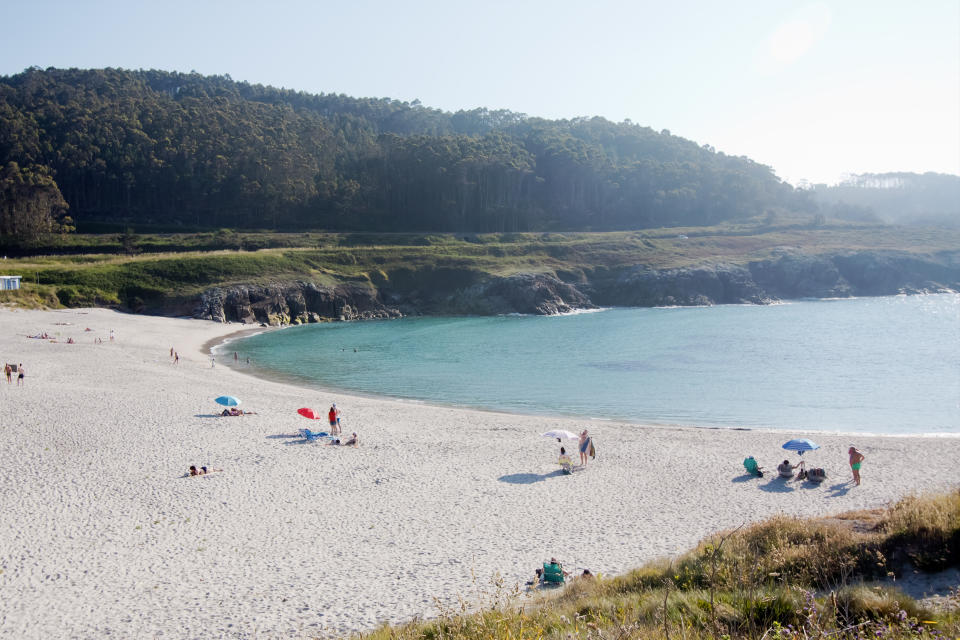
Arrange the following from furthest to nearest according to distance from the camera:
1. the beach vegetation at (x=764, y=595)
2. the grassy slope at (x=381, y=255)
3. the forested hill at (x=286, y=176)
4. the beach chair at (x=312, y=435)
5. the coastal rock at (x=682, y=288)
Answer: the forested hill at (x=286, y=176)
the coastal rock at (x=682, y=288)
the grassy slope at (x=381, y=255)
the beach chair at (x=312, y=435)
the beach vegetation at (x=764, y=595)

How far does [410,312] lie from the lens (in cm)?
8756

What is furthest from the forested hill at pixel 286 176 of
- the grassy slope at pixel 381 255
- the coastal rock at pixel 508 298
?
the coastal rock at pixel 508 298

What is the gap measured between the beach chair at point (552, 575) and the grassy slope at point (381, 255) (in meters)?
67.8

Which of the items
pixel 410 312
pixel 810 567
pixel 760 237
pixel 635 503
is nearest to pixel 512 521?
pixel 635 503

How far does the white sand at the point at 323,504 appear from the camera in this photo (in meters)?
13.0

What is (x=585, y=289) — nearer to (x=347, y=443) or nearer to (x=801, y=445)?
(x=801, y=445)

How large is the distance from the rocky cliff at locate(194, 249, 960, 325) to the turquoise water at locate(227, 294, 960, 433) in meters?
5.75

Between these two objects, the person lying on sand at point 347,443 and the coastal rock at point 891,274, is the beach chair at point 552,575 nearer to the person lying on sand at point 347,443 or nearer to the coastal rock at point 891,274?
the person lying on sand at point 347,443

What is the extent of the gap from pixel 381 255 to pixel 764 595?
88.3 m

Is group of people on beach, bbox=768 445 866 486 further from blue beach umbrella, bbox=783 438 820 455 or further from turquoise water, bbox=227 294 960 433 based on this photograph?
turquoise water, bbox=227 294 960 433

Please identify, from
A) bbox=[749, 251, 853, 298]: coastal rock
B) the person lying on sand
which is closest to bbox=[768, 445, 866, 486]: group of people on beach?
the person lying on sand

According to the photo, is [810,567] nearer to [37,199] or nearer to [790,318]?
[790,318]

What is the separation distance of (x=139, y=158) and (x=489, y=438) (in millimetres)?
103085

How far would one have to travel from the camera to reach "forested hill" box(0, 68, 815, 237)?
339ft
